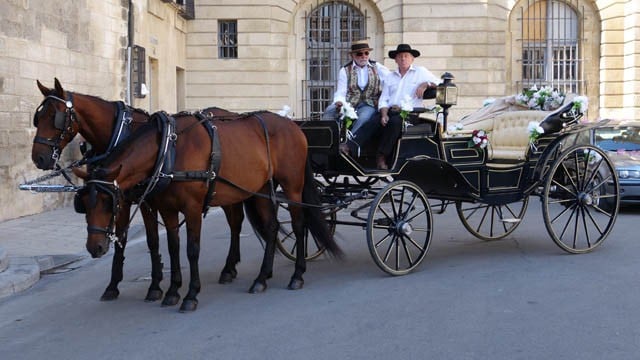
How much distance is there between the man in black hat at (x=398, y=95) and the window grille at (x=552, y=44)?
51.5 ft

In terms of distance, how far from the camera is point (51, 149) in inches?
252

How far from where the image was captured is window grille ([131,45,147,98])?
54.0 feet

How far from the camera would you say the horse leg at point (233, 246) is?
785 cm

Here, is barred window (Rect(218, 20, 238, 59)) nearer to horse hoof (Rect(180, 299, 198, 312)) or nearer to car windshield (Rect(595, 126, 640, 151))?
car windshield (Rect(595, 126, 640, 151))

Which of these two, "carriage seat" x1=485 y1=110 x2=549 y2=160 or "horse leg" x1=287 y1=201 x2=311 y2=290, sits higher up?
→ "carriage seat" x1=485 y1=110 x2=549 y2=160

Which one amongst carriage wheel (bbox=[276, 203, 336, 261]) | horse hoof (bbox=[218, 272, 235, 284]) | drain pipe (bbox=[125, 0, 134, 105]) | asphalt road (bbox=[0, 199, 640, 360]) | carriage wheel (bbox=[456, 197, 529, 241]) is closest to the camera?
asphalt road (bbox=[0, 199, 640, 360])

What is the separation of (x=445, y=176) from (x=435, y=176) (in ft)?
0.44

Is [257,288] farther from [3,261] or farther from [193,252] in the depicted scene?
[3,261]

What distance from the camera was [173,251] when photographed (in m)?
6.74

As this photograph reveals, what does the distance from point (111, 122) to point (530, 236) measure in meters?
6.14

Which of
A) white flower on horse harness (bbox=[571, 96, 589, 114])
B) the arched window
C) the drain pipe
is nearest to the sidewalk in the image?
the drain pipe

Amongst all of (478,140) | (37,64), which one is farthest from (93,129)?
(37,64)

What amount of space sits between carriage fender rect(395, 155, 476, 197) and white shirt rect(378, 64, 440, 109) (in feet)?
2.15

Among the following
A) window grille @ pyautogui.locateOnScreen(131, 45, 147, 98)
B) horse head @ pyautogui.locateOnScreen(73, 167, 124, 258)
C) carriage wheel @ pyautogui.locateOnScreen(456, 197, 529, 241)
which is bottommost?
carriage wheel @ pyautogui.locateOnScreen(456, 197, 529, 241)
